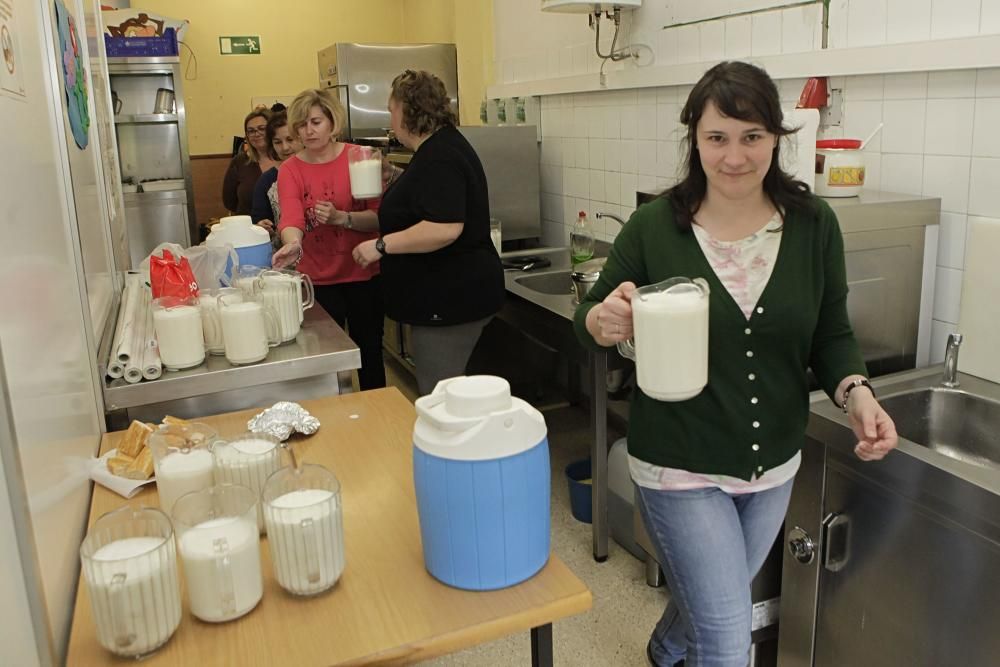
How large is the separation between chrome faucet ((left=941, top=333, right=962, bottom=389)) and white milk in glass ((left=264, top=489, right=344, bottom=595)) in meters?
1.64

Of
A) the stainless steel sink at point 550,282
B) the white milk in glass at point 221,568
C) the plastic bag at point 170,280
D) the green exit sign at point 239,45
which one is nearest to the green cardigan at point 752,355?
the white milk in glass at point 221,568

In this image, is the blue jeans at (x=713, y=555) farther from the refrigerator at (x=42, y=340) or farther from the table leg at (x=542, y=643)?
the refrigerator at (x=42, y=340)

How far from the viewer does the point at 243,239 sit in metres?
2.80

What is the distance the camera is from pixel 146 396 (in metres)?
1.99

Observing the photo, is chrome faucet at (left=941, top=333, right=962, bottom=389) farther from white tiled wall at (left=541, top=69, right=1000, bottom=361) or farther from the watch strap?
the watch strap

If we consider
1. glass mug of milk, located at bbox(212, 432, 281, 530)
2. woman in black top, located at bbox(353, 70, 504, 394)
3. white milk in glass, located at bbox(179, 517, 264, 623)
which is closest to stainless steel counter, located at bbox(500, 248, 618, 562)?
woman in black top, located at bbox(353, 70, 504, 394)

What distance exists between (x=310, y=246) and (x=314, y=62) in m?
4.35

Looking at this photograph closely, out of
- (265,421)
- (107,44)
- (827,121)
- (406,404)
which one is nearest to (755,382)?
(406,404)

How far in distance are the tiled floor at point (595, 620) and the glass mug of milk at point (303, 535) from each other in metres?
1.31

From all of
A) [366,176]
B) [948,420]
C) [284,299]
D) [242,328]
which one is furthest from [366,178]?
[948,420]

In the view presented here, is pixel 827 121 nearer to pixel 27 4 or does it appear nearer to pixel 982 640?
pixel 982 640

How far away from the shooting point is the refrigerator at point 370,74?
5.52 m

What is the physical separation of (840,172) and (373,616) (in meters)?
1.76

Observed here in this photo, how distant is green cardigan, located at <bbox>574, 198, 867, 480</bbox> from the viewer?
1.59 metres
